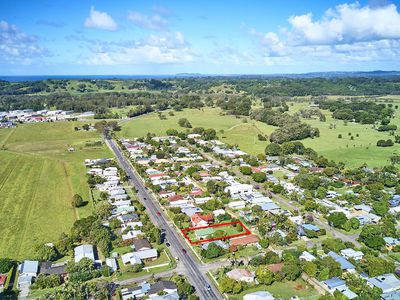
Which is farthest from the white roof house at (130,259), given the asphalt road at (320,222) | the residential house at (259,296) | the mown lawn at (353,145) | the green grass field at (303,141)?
the mown lawn at (353,145)

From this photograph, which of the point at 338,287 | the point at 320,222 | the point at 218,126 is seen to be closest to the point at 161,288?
the point at 338,287

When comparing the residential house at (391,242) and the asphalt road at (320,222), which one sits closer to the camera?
the residential house at (391,242)

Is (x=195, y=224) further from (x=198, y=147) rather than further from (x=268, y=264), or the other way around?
(x=198, y=147)

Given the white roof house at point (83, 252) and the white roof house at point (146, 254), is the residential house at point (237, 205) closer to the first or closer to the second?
the white roof house at point (146, 254)

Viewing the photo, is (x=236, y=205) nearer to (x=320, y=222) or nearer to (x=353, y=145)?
(x=320, y=222)

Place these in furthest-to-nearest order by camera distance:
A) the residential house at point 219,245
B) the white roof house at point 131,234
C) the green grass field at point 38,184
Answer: the green grass field at point 38,184 → the white roof house at point 131,234 → the residential house at point 219,245

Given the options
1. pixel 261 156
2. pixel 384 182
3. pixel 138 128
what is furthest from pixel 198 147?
pixel 384 182

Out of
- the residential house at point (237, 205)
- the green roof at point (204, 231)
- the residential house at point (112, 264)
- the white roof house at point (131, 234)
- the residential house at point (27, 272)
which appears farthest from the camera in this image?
the residential house at point (237, 205)
